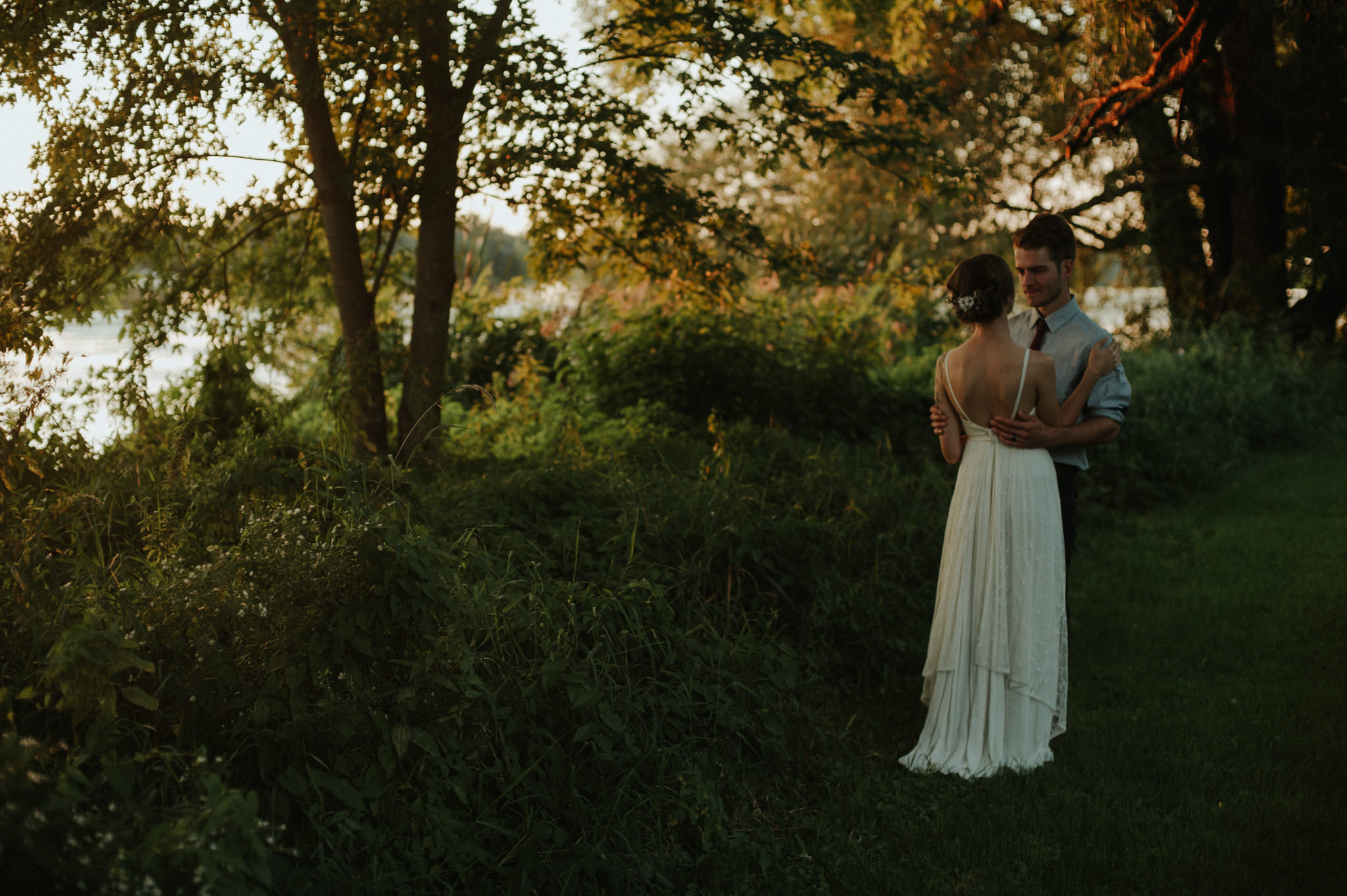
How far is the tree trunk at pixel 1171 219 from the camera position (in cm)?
1520

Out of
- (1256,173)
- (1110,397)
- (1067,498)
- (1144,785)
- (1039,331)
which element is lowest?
(1144,785)

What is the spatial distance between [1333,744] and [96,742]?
4.84m

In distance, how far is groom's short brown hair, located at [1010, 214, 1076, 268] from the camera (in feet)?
14.2

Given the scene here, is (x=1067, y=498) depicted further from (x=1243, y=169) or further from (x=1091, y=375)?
(x=1243, y=169)

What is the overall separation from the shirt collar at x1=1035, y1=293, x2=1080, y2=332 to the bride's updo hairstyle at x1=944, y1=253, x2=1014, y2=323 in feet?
1.37

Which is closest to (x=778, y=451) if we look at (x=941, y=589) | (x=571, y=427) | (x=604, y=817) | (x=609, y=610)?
(x=571, y=427)

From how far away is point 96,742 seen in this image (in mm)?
2545

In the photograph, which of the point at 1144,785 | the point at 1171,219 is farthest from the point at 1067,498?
the point at 1171,219

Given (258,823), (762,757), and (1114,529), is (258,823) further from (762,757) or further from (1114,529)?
(1114,529)

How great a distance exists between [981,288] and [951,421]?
2.22 ft

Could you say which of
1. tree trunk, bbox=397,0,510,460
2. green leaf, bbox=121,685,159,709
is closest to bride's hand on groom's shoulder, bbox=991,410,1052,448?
tree trunk, bbox=397,0,510,460

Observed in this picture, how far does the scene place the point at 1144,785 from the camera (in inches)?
162

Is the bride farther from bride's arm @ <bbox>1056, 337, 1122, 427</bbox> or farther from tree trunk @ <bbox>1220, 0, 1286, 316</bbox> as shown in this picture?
tree trunk @ <bbox>1220, 0, 1286, 316</bbox>

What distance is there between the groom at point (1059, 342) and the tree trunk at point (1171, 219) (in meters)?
12.3
